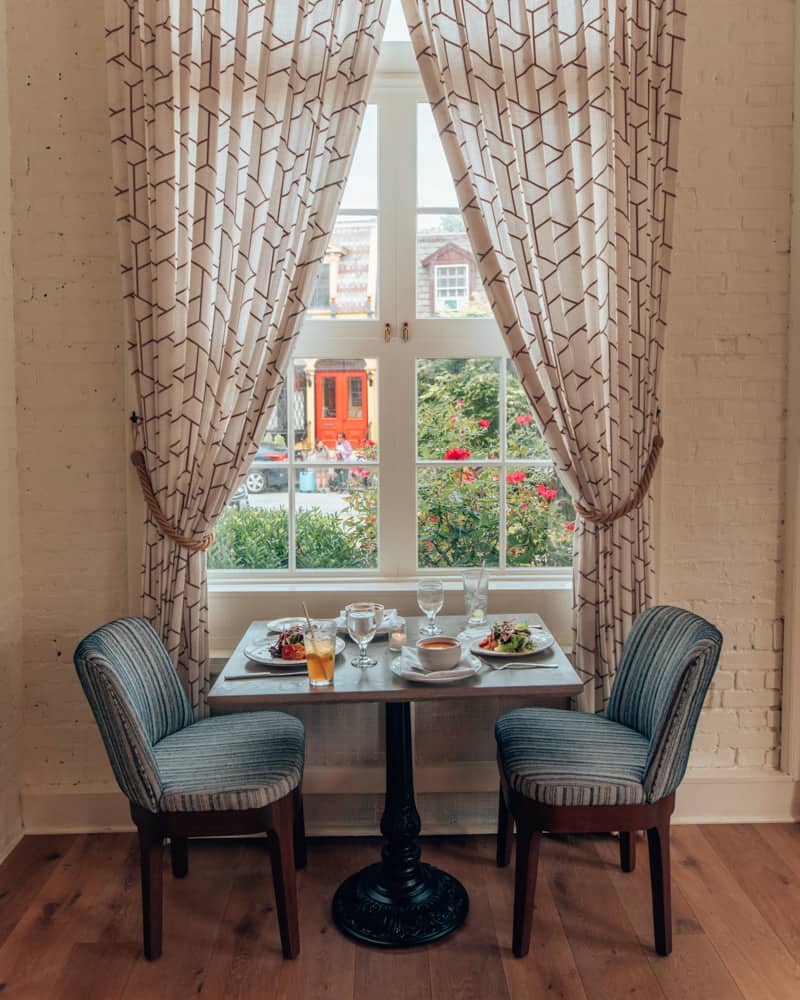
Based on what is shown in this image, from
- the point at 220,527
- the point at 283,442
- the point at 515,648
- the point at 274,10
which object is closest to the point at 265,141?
the point at 274,10

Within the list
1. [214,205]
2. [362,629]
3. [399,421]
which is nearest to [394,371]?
[399,421]

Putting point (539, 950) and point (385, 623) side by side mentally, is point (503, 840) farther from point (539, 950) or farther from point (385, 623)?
point (385, 623)

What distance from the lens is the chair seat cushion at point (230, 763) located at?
212 cm

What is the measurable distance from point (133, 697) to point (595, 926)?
134cm

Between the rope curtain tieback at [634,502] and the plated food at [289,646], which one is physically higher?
the rope curtain tieback at [634,502]

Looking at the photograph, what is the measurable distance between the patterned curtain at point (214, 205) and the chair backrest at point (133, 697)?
22cm

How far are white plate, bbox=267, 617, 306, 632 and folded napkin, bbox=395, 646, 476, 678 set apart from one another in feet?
1.29

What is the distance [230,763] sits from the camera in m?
2.23

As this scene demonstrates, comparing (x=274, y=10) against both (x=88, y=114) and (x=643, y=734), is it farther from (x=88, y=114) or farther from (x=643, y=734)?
(x=643, y=734)

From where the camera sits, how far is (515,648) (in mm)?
2354

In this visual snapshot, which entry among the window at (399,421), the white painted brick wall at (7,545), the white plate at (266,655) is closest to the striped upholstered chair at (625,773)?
the white plate at (266,655)

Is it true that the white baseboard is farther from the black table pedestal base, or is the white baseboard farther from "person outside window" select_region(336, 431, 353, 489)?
"person outside window" select_region(336, 431, 353, 489)

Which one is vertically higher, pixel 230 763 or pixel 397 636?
pixel 397 636

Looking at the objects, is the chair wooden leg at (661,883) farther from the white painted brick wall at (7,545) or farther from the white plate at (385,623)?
the white painted brick wall at (7,545)
